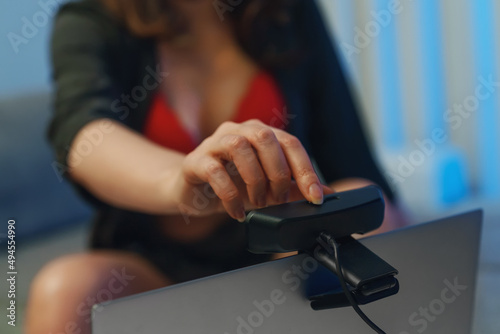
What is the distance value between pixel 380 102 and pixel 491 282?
622 millimetres

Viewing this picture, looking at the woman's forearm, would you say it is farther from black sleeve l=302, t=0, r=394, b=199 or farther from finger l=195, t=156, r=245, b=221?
black sleeve l=302, t=0, r=394, b=199

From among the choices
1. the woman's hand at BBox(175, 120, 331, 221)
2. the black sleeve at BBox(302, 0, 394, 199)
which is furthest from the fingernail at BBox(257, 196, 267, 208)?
the black sleeve at BBox(302, 0, 394, 199)

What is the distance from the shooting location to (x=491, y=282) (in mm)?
1230

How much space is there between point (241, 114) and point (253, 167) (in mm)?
551

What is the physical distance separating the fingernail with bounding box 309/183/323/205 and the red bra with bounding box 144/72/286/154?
0.51 meters

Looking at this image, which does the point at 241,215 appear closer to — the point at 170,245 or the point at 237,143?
the point at 237,143

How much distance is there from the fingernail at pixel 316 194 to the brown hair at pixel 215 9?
0.64 m

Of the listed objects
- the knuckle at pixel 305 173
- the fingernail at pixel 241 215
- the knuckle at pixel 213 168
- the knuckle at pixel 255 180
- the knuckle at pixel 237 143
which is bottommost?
the fingernail at pixel 241 215

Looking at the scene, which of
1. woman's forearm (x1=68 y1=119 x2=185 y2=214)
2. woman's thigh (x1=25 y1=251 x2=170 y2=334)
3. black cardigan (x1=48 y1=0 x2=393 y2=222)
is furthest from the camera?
black cardigan (x1=48 y1=0 x2=393 y2=222)

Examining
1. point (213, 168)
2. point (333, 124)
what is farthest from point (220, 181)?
point (333, 124)

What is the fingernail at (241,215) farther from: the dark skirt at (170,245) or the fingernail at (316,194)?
the dark skirt at (170,245)

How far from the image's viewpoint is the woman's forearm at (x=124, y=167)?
2.75 feet

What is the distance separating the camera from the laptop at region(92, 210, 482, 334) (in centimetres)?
41

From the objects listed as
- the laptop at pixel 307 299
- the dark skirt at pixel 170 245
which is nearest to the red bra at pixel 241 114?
the dark skirt at pixel 170 245
